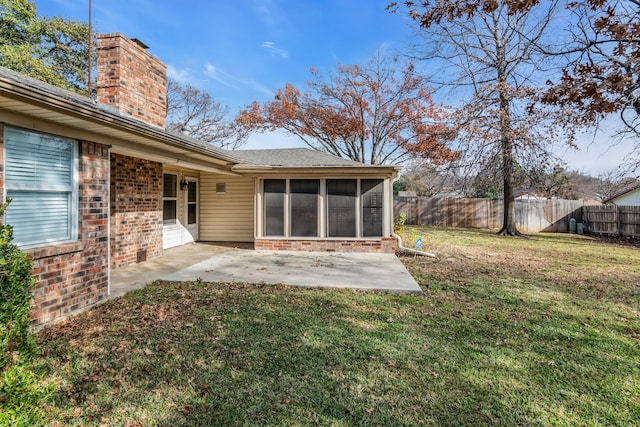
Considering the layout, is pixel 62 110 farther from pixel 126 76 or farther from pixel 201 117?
pixel 201 117

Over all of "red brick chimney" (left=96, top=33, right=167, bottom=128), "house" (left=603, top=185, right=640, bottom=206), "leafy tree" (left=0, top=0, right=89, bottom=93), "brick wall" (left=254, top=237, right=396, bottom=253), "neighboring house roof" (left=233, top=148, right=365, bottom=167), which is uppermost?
"leafy tree" (left=0, top=0, right=89, bottom=93)

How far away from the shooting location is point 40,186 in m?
3.91

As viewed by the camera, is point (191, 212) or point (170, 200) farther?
point (191, 212)

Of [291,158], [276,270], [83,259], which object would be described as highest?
[291,158]

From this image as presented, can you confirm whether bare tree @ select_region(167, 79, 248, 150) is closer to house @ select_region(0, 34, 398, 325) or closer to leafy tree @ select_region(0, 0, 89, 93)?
leafy tree @ select_region(0, 0, 89, 93)

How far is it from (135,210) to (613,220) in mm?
19443

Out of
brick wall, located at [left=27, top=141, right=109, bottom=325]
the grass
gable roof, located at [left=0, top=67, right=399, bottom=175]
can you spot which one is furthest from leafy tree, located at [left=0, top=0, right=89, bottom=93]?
the grass

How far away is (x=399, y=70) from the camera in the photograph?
19.1 metres

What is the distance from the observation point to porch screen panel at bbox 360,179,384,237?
9.18 m

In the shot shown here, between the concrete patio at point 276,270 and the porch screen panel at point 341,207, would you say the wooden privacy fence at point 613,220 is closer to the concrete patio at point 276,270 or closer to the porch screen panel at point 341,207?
the concrete patio at point 276,270

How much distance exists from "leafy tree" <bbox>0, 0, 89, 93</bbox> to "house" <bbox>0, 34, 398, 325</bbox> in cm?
1223

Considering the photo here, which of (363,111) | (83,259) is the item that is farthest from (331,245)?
(363,111)

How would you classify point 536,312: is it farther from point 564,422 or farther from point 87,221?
point 87,221

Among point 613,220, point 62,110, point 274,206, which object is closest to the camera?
point 62,110
